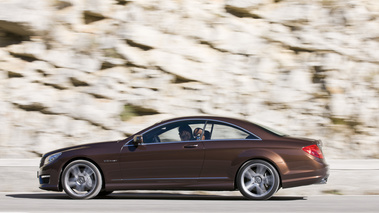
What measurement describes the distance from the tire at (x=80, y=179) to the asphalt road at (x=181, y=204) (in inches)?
7.1

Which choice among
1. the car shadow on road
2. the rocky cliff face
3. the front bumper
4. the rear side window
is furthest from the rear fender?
the rocky cliff face

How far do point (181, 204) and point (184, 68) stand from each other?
6.77 metres

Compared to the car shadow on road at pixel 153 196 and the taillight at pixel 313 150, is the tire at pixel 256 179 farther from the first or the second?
the taillight at pixel 313 150

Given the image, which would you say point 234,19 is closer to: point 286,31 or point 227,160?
point 286,31

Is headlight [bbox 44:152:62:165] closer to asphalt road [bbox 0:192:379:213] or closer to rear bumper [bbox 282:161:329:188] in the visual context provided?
asphalt road [bbox 0:192:379:213]

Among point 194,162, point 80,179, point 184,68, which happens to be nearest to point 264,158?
point 194,162

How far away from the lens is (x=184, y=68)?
1500 cm

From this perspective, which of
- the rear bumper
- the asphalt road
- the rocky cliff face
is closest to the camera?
the asphalt road

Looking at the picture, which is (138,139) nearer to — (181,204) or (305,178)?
(181,204)

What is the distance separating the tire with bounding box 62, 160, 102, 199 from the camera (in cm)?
928

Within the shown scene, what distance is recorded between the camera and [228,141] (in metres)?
9.16

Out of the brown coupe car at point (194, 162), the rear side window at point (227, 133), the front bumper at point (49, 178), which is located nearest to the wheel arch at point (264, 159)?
the brown coupe car at point (194, 162)

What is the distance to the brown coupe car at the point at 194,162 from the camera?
8953 millimetres

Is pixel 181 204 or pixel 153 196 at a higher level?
pixel 181 204
